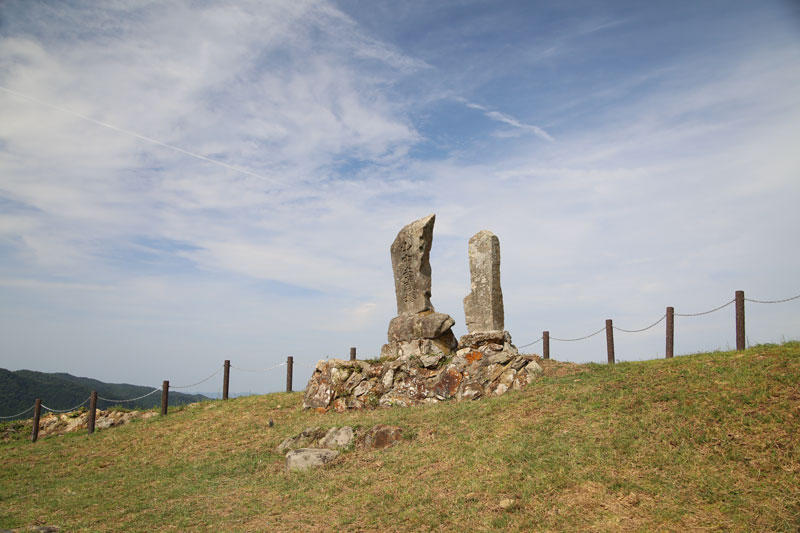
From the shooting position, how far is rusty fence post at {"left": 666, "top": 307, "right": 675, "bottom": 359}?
591 inches

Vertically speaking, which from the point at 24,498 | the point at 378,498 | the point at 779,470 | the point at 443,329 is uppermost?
the point at 443,329

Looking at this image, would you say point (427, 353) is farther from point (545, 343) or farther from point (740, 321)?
point (740, 321)

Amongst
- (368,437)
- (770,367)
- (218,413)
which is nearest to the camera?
(770,367)

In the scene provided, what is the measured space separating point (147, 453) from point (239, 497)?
6.95 m

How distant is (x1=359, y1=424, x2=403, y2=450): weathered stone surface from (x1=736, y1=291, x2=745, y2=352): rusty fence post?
29.1 ft

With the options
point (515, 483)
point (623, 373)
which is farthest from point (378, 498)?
point (623, 373)

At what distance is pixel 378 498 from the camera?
839 cm

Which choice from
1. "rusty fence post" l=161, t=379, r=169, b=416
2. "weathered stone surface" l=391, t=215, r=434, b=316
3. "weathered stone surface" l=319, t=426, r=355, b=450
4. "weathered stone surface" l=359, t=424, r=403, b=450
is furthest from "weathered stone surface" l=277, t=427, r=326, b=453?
"rusty fence post" l=161, t=379, r=169, b=416

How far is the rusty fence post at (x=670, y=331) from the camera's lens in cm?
1500

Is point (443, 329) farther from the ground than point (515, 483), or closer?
farther from the ground

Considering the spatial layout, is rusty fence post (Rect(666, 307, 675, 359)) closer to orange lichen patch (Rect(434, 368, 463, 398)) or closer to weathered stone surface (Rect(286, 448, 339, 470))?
orange lichen patch (Rect(434, 368, 463, 398))

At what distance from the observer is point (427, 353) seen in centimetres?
1584

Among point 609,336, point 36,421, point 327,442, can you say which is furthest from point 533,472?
point 36,421

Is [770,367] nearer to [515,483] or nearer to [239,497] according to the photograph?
[515,483]
